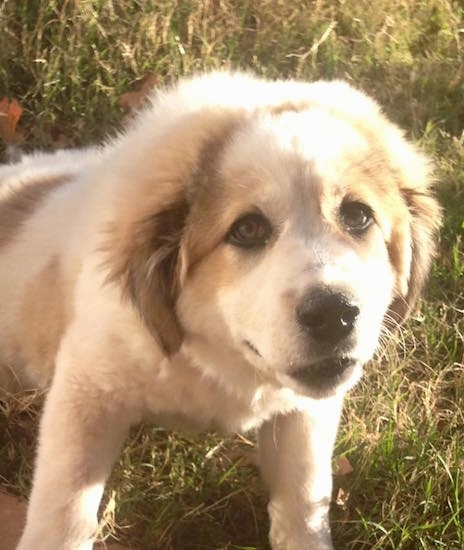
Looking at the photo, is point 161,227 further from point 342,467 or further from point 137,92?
point 137,92

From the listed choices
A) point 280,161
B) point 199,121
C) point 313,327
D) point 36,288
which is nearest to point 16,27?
point 36,288

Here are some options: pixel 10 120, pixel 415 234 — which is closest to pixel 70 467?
pixel 415 234

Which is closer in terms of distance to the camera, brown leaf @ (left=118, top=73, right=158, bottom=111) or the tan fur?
the tan fur

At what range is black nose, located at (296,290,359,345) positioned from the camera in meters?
2.23

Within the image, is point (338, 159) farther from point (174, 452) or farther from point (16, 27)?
point (16, 27)

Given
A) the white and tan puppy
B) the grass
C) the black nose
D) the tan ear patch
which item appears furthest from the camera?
the grass

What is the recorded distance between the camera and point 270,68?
4547 millimetres

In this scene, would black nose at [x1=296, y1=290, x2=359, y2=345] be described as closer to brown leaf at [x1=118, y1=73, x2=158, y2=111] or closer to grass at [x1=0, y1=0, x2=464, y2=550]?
grass at [x1=0, y1=0, x2=464, y2=550]

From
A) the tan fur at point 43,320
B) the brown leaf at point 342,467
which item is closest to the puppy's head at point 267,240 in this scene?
the tan fur at point 43,320

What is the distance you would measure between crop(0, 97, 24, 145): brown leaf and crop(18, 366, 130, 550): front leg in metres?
Answer: 1.85

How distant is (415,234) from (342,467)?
831 millimetres

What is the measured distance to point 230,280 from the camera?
2.40 meters

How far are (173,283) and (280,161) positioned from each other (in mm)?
418

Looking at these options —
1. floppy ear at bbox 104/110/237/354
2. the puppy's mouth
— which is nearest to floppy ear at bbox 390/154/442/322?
the puppy's mouth
